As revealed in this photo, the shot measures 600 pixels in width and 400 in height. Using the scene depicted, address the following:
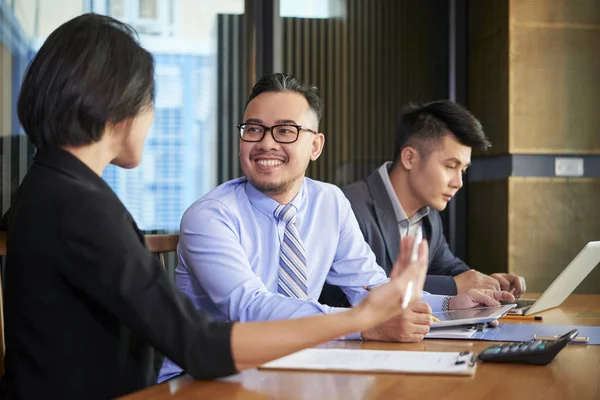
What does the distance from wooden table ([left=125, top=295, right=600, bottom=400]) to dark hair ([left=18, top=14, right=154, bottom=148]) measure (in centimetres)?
42

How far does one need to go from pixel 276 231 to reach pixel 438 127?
1285mm

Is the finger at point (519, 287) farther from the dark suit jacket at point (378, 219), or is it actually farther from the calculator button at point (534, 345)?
the calculator button at point (534, 345)

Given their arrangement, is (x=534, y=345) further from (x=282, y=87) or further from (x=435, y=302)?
(x=282, y=87)

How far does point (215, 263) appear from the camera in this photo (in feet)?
5.85

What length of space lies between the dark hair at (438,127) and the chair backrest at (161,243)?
1.29 metres

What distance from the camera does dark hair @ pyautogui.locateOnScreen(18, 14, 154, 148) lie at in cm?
120

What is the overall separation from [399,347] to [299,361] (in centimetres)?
29

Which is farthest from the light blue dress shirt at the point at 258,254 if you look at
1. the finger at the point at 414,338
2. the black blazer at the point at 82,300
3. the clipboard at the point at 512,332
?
the black blazer at the point at 82,300

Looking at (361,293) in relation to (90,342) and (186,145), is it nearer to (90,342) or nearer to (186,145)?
(90,342)

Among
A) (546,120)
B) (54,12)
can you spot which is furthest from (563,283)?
(54,12)

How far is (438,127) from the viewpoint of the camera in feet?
10.2

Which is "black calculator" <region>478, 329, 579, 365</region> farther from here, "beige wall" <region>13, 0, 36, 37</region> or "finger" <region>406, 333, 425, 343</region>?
"beige wall" <region>13, 0, 36, 37</region>

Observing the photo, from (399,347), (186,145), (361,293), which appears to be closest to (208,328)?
(399,347)

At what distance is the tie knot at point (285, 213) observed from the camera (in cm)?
206
